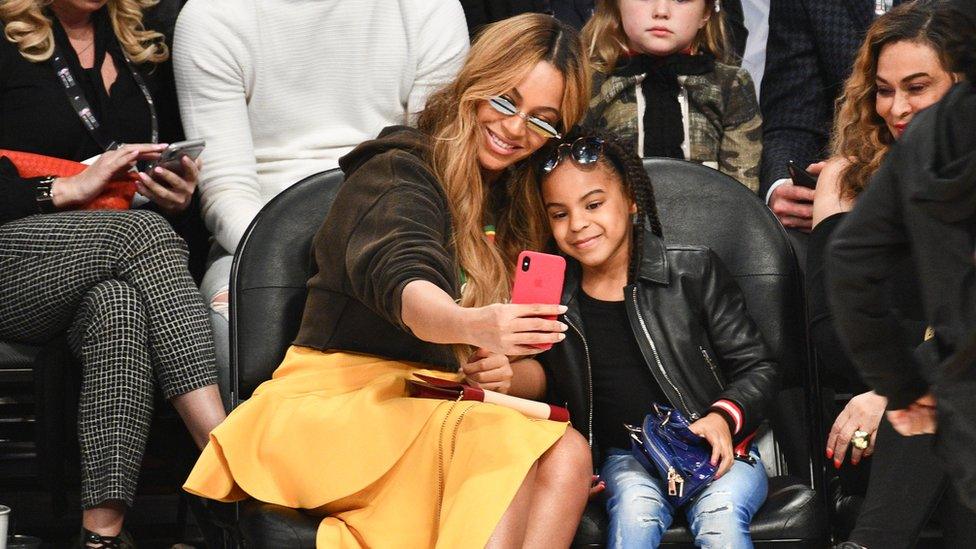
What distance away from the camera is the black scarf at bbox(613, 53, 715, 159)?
13.6ft

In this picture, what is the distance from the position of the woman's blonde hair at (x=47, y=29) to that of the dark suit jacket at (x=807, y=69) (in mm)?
1844

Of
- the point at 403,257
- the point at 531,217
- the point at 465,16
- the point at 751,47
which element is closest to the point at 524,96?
the point at 531,217

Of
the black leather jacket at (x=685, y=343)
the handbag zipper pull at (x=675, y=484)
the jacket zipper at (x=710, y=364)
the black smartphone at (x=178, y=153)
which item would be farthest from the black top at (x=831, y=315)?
the black smartphone at (x=178, y=153)

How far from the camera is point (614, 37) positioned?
4246 millimetres

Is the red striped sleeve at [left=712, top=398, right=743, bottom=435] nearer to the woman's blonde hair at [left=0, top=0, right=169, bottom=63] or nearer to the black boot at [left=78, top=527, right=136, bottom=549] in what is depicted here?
the black boot at [left=78, top=527, right=136, bottom=549]

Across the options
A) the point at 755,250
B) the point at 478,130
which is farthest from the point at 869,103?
the point at 478,130

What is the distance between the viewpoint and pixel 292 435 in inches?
115

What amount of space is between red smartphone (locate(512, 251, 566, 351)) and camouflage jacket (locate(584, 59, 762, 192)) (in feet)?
4.92

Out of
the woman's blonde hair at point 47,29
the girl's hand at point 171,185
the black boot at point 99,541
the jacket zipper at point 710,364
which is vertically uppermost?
the woman's blonde hair at point 47,29

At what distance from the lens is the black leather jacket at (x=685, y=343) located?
324 cm

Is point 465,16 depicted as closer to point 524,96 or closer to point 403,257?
point 524,96

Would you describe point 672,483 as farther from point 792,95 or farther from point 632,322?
point 792,95

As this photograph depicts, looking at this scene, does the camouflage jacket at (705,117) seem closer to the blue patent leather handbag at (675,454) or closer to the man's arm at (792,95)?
the man's arm at (792,95)

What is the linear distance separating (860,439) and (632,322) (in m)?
0.57
